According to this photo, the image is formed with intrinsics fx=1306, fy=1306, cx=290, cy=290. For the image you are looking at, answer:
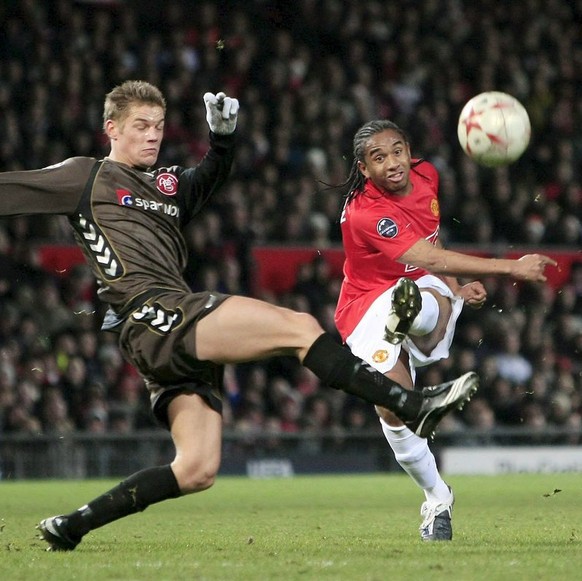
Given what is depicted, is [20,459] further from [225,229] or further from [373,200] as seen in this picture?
[373,200]

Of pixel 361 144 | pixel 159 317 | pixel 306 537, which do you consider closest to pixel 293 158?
pixel 361 144

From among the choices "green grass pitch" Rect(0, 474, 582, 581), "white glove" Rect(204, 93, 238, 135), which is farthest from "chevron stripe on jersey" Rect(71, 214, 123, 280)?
"green grass pitch" Rect(0, 474, 582, 581)

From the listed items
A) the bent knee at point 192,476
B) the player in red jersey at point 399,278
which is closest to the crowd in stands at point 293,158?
the player in red jersey at point 399,278

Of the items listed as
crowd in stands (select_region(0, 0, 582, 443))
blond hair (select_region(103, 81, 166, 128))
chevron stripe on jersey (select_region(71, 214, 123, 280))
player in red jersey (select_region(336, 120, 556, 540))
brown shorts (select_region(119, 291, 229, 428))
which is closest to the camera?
brown shorts (select_region(119, 291, 229, 428))

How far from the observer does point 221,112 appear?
6195 mm

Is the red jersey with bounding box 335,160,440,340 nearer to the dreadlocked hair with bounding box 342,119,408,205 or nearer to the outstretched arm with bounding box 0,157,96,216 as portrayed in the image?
the dreadlocked hair with bounding box 342,119,408,205

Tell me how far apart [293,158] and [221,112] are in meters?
10.4

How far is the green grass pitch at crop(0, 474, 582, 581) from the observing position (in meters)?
4.85

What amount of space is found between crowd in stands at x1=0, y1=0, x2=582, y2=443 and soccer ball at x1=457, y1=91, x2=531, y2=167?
6853mm

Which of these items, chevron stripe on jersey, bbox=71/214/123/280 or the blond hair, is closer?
chevron stripe on jersey, bbox=71/214/123/280

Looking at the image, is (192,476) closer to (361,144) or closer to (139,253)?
(139,253)

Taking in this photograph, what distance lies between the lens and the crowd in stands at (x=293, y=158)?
1354cm

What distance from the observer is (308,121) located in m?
16.8

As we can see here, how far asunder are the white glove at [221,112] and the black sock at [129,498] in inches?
66.2
